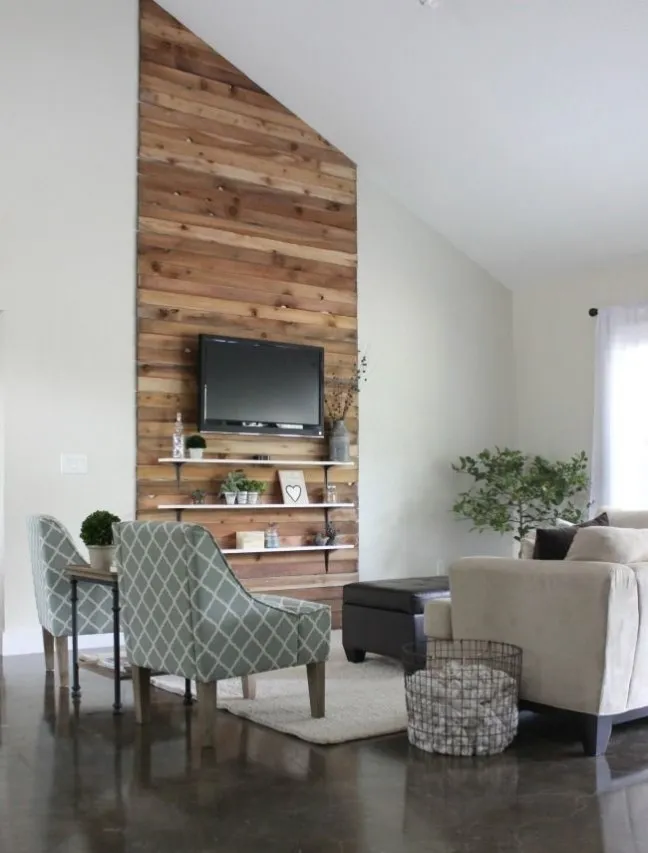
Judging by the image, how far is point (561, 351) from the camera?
7.93m

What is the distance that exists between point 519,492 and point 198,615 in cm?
429

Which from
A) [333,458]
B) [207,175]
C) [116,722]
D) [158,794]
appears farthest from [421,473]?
[158,794]

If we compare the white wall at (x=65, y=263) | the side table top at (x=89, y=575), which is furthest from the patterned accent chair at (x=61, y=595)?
the white wall at (x=65, y=263)

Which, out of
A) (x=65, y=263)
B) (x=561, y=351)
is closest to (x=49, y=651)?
(x=65, y=263)

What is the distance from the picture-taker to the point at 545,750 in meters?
3.60

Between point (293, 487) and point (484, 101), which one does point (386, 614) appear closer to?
point (293, 487)

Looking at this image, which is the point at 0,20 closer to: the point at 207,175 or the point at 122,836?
the point at 207,175

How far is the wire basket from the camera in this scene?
3510 mm

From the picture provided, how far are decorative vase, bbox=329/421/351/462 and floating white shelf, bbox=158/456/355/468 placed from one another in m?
0.05

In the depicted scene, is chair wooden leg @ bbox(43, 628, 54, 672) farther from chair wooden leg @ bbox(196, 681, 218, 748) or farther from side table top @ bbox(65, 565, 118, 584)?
chair wooden leg @ bbox(196, 681, 218, 748)

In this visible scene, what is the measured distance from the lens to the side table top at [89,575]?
4.26m

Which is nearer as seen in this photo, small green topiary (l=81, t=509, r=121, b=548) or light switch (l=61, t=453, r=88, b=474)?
small green topiary (l=81, t=509, r=121, b=548)

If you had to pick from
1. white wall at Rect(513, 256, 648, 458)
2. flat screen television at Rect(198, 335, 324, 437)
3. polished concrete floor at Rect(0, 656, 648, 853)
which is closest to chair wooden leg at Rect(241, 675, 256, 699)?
polished concrete floor at Rect(0, 656, 648, 853)

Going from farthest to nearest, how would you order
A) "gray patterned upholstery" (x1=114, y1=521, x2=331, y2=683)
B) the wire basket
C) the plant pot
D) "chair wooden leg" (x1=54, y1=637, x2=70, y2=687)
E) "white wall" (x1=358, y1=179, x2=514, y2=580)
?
"white wall" (x1=358, y1=179, x2=514, y2=580) → "chair wooden leg" (x1=54, y1=637, x2=70, y2=687) → the plant pot → "gray patterned upholstery" (x1=114, y1=521, x2=331, y2=683) → the wire basket
